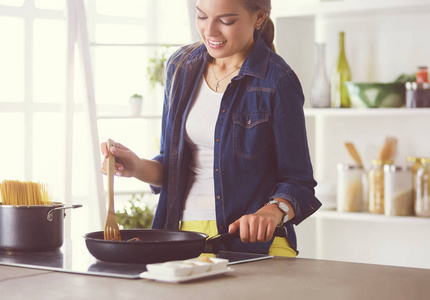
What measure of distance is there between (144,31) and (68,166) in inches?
43.5

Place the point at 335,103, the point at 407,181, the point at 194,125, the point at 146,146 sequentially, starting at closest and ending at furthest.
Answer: the point at 194,125
the point at 407,181
the point at 335,103
the point at 146,146

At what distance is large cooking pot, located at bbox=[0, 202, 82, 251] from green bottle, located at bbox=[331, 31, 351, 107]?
2238 mm

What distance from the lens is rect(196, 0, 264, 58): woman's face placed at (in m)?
2.02

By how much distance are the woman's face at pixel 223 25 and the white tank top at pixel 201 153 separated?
164mm

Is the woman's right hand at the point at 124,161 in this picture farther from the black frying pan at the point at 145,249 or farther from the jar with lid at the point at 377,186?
the jar with lid at the point at 377,186

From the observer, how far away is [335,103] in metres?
3.75

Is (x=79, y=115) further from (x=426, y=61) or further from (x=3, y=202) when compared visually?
(x=3, y=202)

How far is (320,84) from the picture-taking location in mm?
3770

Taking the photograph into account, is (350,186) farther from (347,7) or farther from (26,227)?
(26,227)

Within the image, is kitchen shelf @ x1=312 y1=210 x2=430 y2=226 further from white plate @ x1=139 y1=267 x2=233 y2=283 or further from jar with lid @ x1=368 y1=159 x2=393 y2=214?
white plate @ x1=139 y1=267 x2=233 y2=283

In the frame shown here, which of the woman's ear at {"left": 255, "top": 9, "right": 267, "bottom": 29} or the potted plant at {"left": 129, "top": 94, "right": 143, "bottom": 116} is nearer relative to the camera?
Result: the woman's ear at {"left": 255, "top": 9, "right": 267, "bottom": 29}

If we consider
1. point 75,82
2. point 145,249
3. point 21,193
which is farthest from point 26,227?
point 75,82

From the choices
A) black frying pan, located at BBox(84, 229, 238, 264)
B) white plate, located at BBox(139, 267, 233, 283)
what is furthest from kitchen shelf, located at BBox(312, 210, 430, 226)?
white plate, located at BBox(139, 267, 233, 283)

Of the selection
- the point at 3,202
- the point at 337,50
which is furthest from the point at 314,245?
the point at 3,202
